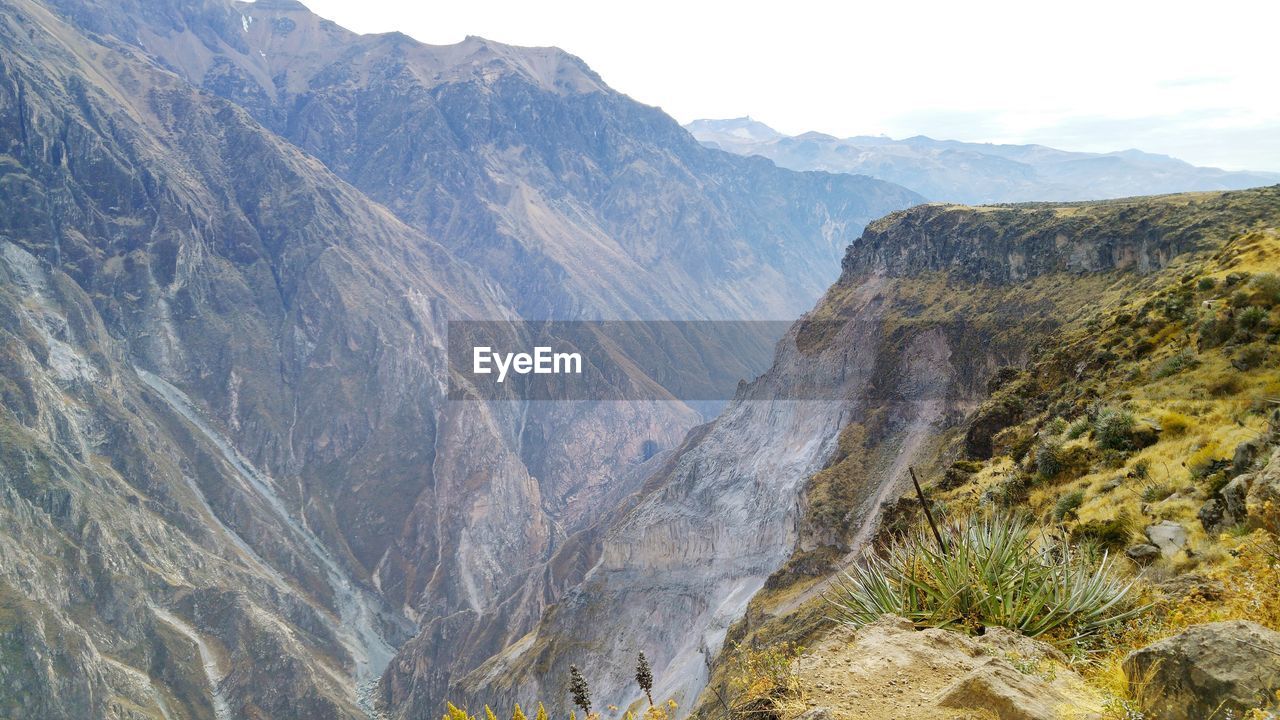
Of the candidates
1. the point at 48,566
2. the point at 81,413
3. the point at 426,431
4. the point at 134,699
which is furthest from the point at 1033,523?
the point at 426,431

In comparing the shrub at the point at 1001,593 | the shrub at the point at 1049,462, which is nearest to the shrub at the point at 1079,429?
the shrub at the point at 1049,462

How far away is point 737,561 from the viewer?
221 feet

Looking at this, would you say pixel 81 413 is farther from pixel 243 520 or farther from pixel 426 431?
pixel 426 431

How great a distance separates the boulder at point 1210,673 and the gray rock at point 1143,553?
5.15m

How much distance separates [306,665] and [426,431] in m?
73.3

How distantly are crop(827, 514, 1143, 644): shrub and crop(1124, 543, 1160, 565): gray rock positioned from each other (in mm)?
1857

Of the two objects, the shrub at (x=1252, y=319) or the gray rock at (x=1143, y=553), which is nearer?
the gray rock at (x=1143, y=553)

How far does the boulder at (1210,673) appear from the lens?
5730 millimetres

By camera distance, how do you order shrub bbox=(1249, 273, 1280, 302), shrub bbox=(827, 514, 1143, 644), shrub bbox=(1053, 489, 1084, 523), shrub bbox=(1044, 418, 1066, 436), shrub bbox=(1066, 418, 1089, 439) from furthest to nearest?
shrub bbox=(1044, 418, 1066, 436) < shrub bbox=(1066, 418, 1089, 439) < shrub bbox=(1249, 273, 1280, 302) < shrub bbox=(1053, 489, 1084, 523) < shrub bbox=(827, 514, 1143, 644)

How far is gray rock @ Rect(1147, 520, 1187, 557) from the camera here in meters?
10.6

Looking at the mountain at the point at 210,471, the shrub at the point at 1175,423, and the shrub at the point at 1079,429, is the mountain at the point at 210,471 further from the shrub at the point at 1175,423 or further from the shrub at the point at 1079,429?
the shrub at the point at 1175,423

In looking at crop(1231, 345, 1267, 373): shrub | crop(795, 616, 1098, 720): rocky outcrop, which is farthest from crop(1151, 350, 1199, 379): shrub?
crop(795, 616, 1098, 720): rocky outcrop

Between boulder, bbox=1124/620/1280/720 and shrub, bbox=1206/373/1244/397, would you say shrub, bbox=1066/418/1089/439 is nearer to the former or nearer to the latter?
shrub, bbox=1206/373/1244/397

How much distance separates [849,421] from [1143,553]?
181 ft
